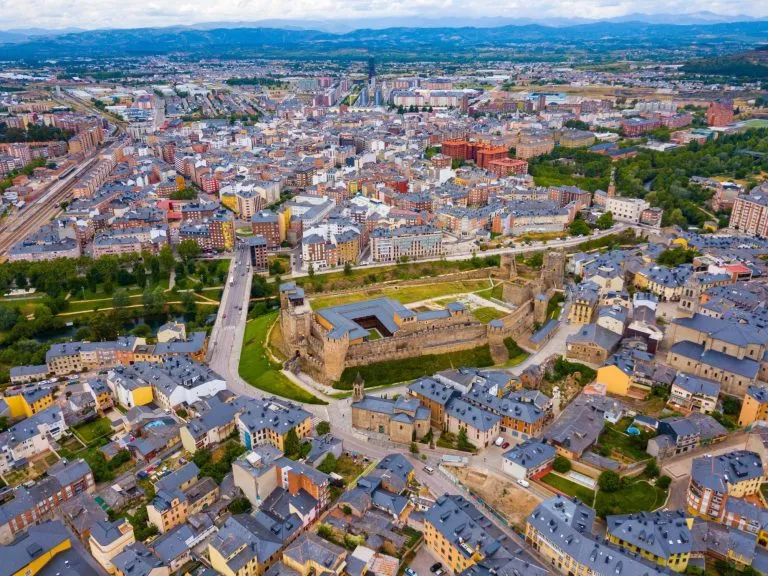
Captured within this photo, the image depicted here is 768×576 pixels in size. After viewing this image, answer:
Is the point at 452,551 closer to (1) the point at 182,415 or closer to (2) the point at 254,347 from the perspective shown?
(1) the point at 182,415

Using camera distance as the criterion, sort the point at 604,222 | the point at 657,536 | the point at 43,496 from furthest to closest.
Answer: the point at 604,222 < the point at 43,496 < the point at 657,536

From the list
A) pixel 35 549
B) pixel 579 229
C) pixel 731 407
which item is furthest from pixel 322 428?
pixel 579 229

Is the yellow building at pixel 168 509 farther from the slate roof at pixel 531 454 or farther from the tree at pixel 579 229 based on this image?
the tree at pixel 579 229

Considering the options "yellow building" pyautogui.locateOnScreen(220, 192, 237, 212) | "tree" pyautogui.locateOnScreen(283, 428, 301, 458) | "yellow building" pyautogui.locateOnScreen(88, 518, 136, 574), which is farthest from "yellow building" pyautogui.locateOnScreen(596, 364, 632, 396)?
"yellow building" pyautogui.locateOnScreen(220, 192, 237, 212)

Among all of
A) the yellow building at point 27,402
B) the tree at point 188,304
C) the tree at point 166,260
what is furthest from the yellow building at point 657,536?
the tree at point 166,260

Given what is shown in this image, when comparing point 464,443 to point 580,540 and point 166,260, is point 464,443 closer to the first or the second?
point 580,540

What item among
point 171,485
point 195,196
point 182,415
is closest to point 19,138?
point 195,196
